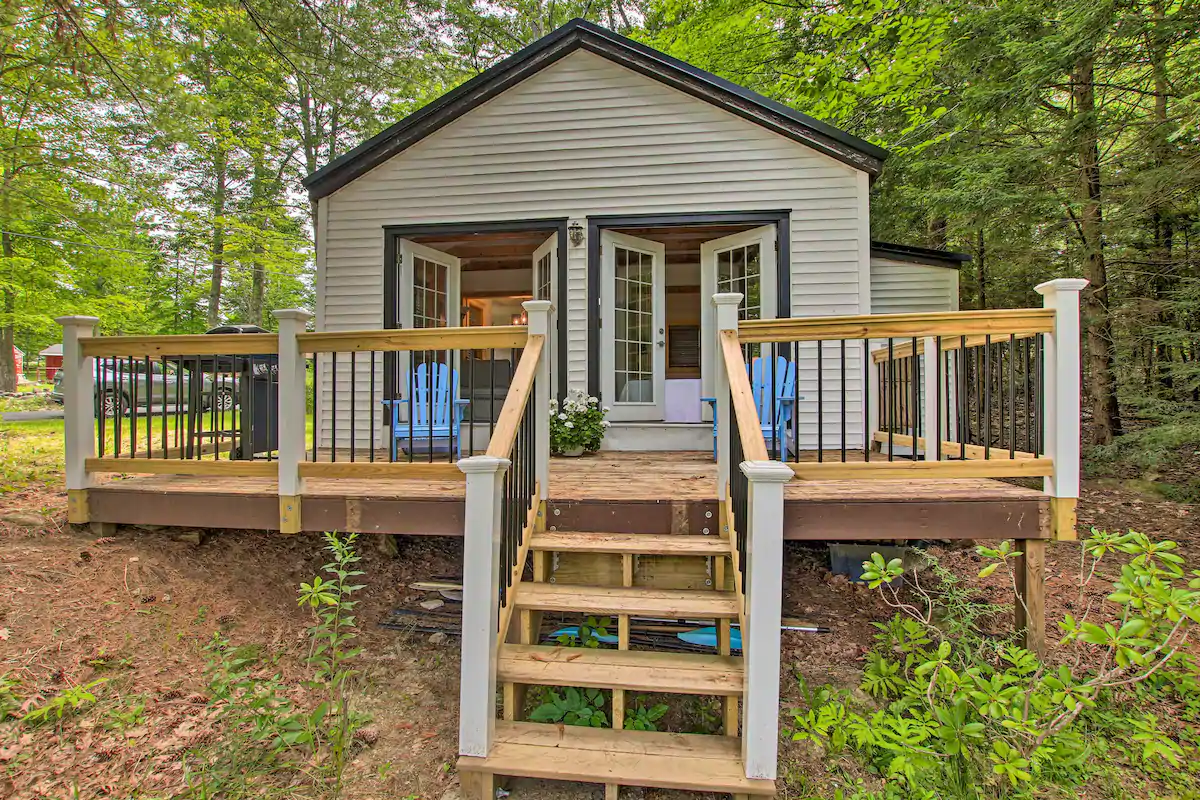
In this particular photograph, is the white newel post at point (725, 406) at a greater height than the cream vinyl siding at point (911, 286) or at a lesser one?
lesser

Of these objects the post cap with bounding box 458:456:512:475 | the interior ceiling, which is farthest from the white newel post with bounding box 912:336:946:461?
the post cap with bounding box 458:456:512:475

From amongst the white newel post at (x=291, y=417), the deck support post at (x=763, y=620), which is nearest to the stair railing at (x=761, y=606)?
the deck support post at (x=763, y=620)

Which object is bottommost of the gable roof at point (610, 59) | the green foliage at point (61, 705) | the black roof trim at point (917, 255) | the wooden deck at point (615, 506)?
the green foliage at point (61, 705)

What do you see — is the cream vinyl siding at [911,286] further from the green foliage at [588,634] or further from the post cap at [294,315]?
the post cap at [294,315]

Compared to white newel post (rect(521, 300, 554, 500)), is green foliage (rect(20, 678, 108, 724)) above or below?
below

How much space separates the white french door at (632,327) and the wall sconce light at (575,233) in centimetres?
20

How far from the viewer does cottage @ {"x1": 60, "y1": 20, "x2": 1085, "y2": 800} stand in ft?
6.61

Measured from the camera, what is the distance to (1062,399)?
2.45 meters

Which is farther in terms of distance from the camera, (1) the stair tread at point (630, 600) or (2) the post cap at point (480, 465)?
(1) the stair tread at point (630, 600)

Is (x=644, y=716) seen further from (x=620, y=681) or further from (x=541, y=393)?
(x=541, y=393)

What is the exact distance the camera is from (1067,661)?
9.07 feet

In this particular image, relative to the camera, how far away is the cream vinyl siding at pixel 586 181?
468 centimetres

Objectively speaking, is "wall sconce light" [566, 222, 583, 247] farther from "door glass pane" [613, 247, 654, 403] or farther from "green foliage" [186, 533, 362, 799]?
"green foliage" [186, 533, 362, 799]

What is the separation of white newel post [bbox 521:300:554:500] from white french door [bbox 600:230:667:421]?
213 centimetres
